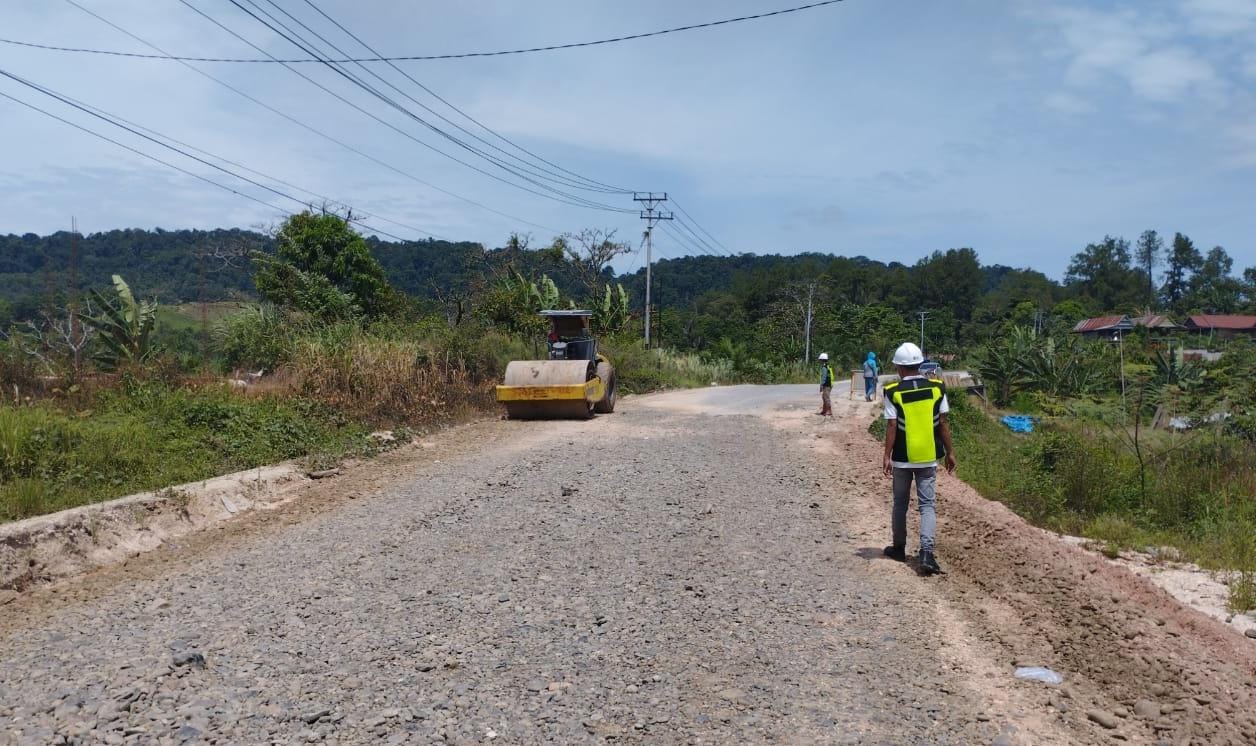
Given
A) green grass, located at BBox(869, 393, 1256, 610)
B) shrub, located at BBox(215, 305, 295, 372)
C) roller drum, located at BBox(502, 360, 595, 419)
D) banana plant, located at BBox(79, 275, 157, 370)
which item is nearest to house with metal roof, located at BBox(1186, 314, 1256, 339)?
green grass, located at BBox(869, 393, 1256, 610)

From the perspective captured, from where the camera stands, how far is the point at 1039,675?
4746 millimetres

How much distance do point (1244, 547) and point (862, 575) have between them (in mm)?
3568

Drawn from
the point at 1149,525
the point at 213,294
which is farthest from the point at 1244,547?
the point at 213,294

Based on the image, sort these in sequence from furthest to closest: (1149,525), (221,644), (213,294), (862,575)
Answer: (213,294) → (1149,525) → (862,575) → (221,644)

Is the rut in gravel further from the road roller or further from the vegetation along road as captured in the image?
the road roller

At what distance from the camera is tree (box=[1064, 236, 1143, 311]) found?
112m

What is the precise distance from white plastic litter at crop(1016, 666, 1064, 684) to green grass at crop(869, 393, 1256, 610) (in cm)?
234

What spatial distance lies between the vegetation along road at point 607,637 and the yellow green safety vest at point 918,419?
897 millimetres

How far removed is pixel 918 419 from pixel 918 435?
0.40ft

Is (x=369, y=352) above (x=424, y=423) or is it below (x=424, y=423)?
above

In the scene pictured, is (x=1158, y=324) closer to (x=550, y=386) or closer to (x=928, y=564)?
(x=550, y=386)

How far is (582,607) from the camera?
18.8 ft

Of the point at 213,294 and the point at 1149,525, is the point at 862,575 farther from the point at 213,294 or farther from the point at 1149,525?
the point at 213,294

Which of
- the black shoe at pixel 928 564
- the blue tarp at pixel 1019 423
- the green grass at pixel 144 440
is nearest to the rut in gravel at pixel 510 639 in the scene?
the black shoe at pixel 928 564
